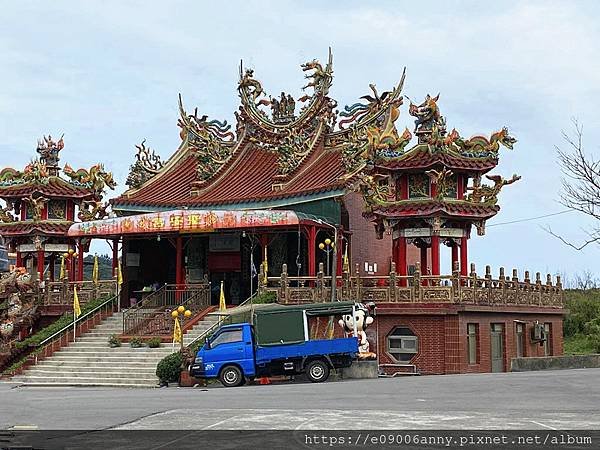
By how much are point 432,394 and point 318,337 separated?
766 cm

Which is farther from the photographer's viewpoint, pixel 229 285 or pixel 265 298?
pixel 229 285

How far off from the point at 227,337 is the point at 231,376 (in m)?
1.15

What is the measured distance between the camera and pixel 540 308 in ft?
128

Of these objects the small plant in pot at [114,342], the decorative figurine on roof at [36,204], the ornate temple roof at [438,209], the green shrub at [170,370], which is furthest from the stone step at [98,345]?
the decorative figurine on roof at [36,204]

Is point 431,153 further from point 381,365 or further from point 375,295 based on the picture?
point 381,365

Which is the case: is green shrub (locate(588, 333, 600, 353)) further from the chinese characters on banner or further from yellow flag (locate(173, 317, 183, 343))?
yellow flag (locate(173, 317, 183, 343))

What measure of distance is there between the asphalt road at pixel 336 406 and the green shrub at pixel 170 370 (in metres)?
2.63

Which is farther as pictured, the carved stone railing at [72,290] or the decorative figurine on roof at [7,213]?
the decorative figurine on roof at [7,213]

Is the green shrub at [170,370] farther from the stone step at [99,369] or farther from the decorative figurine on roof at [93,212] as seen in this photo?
the decorative figurine on roof at [93,212]

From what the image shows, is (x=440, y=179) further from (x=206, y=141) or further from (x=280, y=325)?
(x=206, y=141)

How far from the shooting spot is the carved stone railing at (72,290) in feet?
131

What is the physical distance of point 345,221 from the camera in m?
40.8

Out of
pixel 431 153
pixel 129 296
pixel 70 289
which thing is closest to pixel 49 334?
pixel 70 289

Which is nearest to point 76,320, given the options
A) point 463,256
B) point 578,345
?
point 463,256
